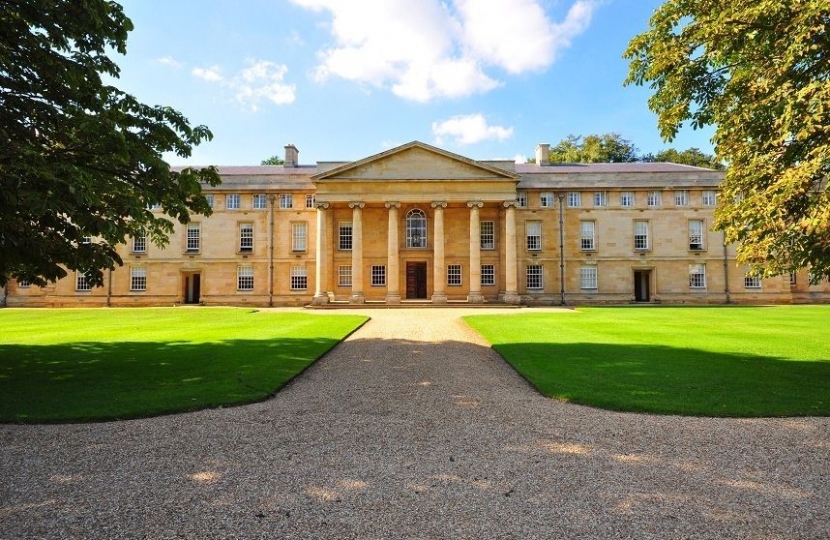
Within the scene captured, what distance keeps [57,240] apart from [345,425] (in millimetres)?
7268

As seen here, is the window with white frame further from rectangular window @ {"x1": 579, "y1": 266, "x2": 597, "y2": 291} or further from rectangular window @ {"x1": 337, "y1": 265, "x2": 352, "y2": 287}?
rectangular window @ {"x1": 337, "y1": 265, "x2": 352, "y2": 287}

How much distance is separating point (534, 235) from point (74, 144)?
35013 millimetres

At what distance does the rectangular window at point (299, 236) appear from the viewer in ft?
128

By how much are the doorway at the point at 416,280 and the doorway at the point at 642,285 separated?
60.0ft

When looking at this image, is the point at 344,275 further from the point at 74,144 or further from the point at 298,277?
the point at 74,144

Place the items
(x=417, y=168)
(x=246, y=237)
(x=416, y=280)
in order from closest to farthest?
(x=417, y=168) < (x=416, y=280) < (x=246, y=237)

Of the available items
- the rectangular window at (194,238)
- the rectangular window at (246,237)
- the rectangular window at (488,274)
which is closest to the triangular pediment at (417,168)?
the rectangular window at (488,274)

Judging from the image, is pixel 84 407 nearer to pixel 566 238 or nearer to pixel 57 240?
pixel 57 240

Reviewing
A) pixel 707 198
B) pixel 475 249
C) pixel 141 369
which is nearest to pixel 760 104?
pixel 141 369

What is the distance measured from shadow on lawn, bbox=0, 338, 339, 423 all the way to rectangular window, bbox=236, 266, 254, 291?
25.8m

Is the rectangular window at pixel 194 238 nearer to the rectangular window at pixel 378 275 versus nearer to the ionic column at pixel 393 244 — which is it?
the rectangular window at pixel 378 275

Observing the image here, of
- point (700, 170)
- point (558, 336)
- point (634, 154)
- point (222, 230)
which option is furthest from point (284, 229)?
point (634, 154)

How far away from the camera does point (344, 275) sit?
38.2 meters

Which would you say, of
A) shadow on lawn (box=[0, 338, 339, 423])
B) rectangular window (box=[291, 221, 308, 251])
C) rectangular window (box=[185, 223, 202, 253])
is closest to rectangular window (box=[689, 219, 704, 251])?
rectangular window (box=[291, 221, 308, 251])
